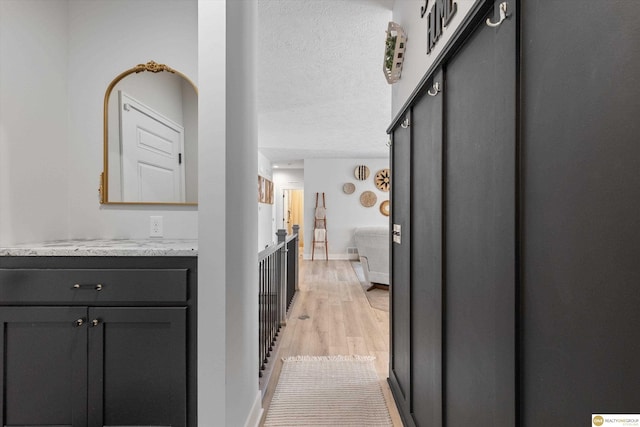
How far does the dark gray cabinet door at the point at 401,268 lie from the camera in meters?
1.71

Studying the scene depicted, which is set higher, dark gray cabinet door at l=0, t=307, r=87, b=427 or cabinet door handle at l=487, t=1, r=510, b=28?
cabinet door handle at l=487, t=1, r=510, b=28

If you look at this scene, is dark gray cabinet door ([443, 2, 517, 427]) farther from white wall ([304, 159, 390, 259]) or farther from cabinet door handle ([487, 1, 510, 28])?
white wall ([304, 159, 390, 259])

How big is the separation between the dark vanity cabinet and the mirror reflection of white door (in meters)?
0.61

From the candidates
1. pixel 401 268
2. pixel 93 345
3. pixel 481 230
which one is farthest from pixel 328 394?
pixel 481 230

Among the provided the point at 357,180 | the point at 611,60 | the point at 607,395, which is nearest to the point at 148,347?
the point at 607,395

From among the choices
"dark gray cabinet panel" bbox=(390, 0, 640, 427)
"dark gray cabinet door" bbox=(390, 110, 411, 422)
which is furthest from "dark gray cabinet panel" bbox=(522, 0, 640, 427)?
"dark gray cabinet door" bbox=(390, 110, 411, 422)

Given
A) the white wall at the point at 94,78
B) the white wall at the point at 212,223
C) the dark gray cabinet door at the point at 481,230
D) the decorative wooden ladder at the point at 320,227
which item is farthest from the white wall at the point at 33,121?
the decorative wooden ladder at the point at 320,227

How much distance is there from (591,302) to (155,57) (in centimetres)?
230

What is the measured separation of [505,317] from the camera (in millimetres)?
771

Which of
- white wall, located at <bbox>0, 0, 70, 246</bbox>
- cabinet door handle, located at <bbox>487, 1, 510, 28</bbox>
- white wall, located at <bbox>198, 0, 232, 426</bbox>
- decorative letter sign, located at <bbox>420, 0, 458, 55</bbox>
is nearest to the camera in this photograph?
cabinet door handle, located at <bbox>487, 1, 510, 28</bbox>

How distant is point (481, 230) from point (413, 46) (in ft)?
4.09

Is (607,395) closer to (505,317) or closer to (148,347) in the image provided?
(505,317)

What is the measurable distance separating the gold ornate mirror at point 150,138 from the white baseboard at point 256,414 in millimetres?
1195

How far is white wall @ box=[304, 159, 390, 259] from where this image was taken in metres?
8.30
